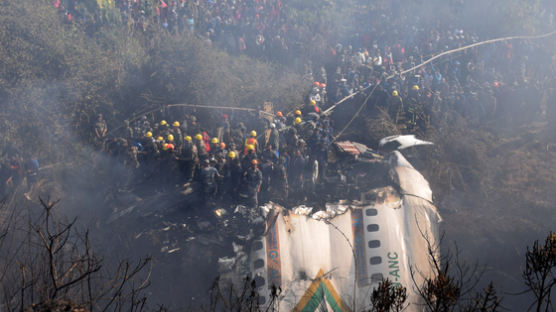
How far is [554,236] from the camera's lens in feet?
19.7

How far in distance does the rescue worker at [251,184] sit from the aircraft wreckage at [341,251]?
1.34m

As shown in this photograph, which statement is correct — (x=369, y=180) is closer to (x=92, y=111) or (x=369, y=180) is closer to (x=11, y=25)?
(x=92, y=111)

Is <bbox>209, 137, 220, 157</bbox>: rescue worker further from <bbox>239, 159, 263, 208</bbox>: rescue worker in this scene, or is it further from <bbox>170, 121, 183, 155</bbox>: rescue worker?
<bbox>239, 159, 263, 208</bbox>: rescue worker

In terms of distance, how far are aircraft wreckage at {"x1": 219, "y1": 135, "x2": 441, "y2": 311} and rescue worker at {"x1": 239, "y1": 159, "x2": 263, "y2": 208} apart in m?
1.34

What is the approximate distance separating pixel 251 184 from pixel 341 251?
10.4ft

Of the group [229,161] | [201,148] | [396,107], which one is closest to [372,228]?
[229,161]

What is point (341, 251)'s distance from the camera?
35.5 feet

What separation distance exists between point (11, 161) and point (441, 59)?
1816cm

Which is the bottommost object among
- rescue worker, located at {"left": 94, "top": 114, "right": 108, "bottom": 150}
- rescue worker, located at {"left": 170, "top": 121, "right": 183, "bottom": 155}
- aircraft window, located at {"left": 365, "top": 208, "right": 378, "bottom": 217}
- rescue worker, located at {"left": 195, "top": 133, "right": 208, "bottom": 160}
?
aircraft window, located at {"left": 365, "top": 208, "right": 378, "bottom": 217}

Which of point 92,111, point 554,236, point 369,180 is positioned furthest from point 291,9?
point 554,236

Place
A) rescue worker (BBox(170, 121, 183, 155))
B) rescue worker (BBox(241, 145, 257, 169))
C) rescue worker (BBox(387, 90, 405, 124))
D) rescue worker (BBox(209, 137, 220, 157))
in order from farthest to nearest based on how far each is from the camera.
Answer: rescue worker (BBox(387, 90, 405, 124)) → rescue worker (BBox(170, 121, 183, 155)) → rescue worker (BBox(209, 137, 220, 157)) → rescue worker (BBox(241, 145, 257, 169))

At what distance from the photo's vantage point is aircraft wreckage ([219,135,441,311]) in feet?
34.0

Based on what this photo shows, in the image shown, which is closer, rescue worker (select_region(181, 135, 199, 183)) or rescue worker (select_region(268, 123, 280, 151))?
rescue worker (select_region(181, 135, 199, 183))

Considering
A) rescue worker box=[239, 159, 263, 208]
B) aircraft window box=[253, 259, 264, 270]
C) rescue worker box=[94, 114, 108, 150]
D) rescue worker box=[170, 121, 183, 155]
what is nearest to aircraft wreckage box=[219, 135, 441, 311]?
aircraft window box=[253, 259, 264, 270]
